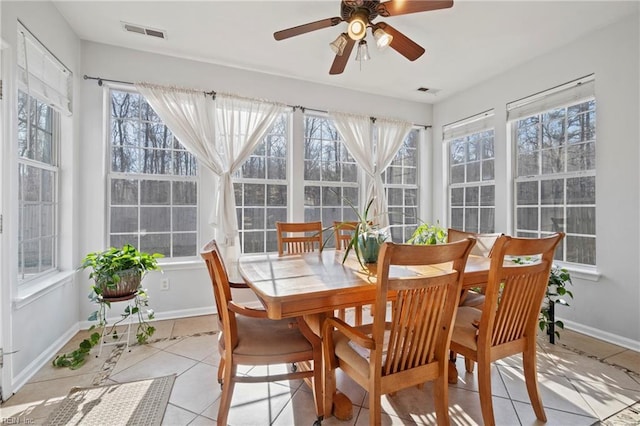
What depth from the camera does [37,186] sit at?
7.97ft

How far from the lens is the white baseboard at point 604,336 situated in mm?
2539

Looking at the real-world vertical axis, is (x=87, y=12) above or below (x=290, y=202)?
above

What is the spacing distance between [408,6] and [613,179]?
2387 millimetres

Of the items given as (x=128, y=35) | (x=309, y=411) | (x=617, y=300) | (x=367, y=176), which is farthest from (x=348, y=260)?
(x=128, y=35)

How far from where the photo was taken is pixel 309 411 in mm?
1772

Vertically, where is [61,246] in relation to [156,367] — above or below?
above

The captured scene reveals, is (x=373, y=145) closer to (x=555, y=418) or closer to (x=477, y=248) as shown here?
(x=477, y=248)

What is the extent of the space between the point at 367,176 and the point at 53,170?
3.32 meters

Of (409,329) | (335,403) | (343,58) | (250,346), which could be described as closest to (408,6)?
(343,58)

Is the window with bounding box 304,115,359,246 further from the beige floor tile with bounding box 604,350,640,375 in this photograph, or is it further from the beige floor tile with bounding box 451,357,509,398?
the beige floor tile with bounding box 604,350,640,375

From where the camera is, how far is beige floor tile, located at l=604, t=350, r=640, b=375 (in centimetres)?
225

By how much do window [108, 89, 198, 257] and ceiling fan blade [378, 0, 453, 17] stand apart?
2.46 metres

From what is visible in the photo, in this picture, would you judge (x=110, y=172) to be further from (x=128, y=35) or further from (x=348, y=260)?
(x=348, y=260)

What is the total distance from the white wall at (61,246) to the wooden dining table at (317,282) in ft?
4.75
